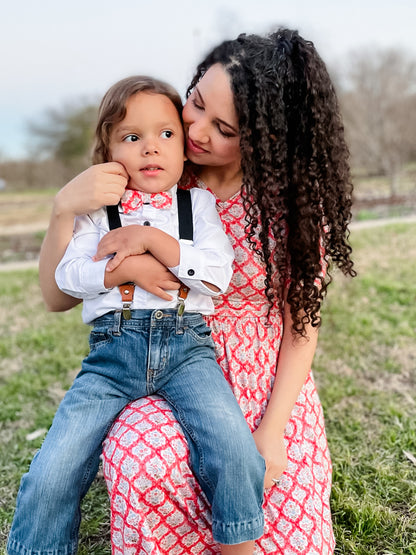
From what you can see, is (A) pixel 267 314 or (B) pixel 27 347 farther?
(B) pixel 27 347

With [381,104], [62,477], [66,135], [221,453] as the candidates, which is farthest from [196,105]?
[66,135]

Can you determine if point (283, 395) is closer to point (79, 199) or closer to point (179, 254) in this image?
point (179, 254)

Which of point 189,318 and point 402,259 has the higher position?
point 189,318

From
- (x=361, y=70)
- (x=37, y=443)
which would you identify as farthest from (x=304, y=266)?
(x=361, y=70)

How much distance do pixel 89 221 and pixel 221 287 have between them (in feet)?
1.69

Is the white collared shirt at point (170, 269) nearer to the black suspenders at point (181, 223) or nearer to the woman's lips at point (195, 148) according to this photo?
the black suspenders at point (181, 223)

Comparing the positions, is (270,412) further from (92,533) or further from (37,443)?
(37,443)

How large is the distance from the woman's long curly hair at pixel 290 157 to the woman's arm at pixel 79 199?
43 centimetres

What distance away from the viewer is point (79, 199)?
1888 millimetres

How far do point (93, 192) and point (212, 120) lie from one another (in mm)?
456

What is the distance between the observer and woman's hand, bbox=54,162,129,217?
1881mm

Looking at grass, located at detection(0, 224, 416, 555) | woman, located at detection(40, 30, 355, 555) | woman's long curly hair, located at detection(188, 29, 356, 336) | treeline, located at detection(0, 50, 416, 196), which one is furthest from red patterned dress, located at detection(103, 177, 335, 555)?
treeline, located at detection(0, 50, 416, 196)

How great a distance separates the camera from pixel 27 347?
14.6ft

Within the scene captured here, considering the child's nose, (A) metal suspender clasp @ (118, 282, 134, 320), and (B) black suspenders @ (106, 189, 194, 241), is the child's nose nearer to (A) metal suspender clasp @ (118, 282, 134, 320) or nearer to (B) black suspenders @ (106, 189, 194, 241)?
(B) black suspenders @ (106, 189, 194, 241)
